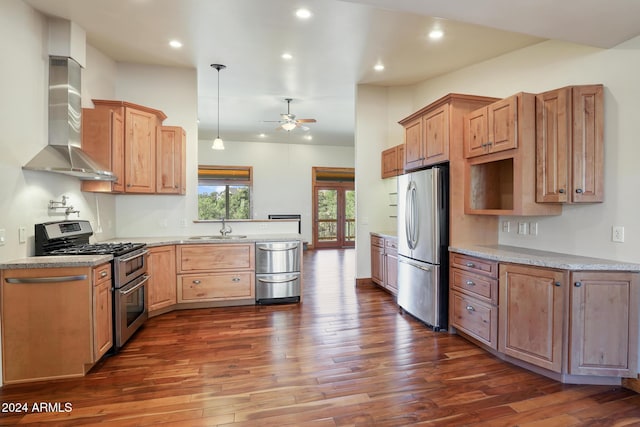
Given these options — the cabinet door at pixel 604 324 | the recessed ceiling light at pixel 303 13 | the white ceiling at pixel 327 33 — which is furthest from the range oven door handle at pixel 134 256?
the cabinet door at pixel 604 324

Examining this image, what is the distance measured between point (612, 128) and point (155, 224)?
504 cm

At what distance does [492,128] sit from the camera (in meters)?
3.03

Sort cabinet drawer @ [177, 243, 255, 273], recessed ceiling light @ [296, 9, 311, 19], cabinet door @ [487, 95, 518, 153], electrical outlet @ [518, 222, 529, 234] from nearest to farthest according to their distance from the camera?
cabinet door @ [487, 95, 518, 153]
recessed ceiling light @ [296, 9, 311, 19]
electrical outlet @ [518, 222, 529, 234]
cabinet drawer @ [177, 243, 255, 273]

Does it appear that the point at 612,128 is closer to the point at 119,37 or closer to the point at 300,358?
the point at 300,358

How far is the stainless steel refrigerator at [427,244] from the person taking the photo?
3.36 metres

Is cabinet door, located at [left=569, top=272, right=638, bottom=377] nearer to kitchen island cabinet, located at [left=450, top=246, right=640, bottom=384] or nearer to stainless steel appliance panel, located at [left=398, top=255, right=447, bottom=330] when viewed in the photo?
kitchen island cabinet, located at [left=450, top=246, right=640, bottom=384]

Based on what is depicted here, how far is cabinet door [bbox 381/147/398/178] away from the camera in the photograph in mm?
4863

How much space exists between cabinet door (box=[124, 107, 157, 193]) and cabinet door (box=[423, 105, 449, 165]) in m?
3.35

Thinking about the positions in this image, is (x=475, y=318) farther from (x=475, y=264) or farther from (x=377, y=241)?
(x=377, y=241)

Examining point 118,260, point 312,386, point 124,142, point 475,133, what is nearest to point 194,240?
point 118,260

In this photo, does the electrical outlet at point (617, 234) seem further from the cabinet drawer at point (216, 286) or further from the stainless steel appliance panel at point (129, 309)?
the stainless steel appliance panel at point (129, 309)

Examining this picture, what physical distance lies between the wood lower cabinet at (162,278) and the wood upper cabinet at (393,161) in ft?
10.7

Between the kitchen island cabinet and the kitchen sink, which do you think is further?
the kitchen sink

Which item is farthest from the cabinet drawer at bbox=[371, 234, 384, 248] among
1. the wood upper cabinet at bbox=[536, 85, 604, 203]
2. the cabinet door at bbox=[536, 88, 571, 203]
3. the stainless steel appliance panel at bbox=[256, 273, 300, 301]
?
the wood upper cabinet at bbox=[536, 85, 604, 203]
